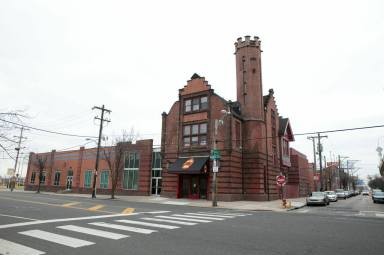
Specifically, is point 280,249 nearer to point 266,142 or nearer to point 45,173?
point 266,142

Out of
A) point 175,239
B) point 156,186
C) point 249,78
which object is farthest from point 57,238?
point 249,78

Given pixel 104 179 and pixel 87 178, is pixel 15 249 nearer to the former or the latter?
pixel 104 179

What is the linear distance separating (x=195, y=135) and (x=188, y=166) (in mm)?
3933

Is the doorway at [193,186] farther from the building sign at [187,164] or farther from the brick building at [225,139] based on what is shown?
the building sign at [187,164]

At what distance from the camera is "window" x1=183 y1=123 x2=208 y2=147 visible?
31.0 metres

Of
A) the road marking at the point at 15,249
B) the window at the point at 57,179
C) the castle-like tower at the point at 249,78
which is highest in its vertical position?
the castle-like tower at the point at 249,78

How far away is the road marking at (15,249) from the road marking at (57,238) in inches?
31.9

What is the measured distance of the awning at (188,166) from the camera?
28.3 m

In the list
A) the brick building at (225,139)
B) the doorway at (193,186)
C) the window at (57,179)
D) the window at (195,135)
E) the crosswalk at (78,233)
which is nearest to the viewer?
the crosswalk at (78,233)

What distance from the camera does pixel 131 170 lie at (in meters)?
37.6

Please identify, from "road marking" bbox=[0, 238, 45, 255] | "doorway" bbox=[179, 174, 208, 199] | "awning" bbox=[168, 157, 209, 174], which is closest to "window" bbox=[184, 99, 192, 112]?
"awning" bbox=[168, 157, 209, 174]

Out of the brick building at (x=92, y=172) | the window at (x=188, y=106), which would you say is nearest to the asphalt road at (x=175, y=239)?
the window at (x=188, y=106)

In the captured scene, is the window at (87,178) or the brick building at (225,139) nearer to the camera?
the brick building at (225,139)

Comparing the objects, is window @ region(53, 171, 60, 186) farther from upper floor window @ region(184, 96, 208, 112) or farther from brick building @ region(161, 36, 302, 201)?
upper floor window @ region(184, 96, 208, 112)
